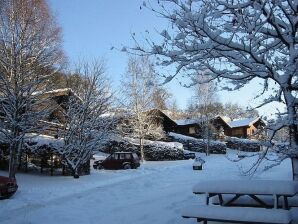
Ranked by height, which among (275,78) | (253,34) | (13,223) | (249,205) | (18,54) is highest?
(18,54)

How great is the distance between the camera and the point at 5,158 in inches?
963

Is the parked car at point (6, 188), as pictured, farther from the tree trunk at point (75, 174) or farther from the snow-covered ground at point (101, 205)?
the tree trunk at point (75, 174)

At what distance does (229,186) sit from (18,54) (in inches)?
524

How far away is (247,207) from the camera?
7785 millimetres

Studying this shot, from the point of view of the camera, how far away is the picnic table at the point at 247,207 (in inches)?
272

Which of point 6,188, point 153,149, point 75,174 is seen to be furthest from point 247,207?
point 153,149

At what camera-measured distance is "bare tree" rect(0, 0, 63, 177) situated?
18359mm

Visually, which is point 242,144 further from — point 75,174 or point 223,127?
point 75,174

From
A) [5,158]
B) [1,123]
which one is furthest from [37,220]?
[5,158]

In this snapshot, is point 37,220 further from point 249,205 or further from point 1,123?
point 1,123

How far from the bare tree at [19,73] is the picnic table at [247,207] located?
12088 millimetres

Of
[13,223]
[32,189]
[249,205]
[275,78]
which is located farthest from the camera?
[32,189]

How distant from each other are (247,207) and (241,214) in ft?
2.25

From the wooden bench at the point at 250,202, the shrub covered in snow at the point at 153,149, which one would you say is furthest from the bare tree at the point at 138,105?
the wooden bench at the point at 250,202
